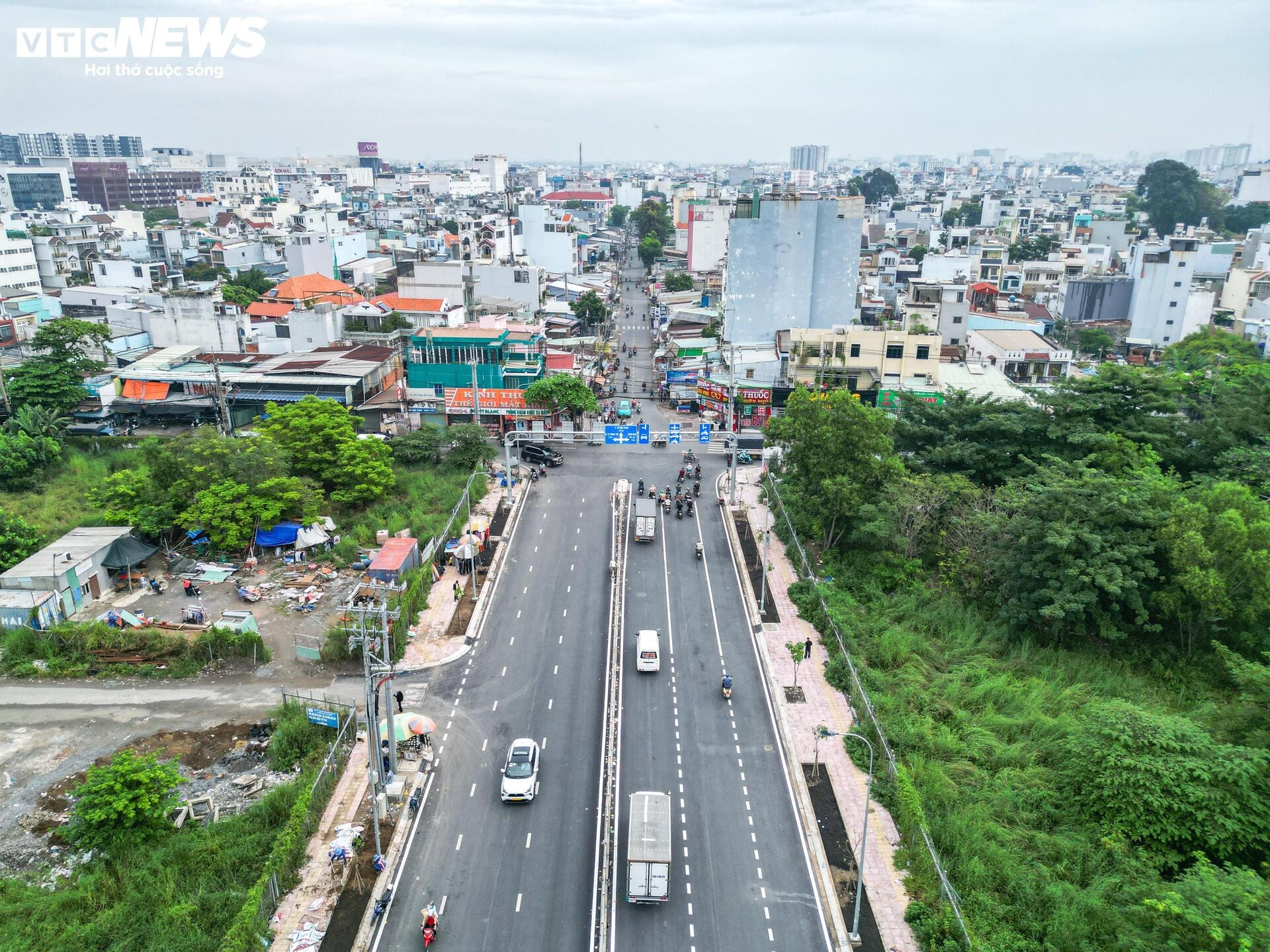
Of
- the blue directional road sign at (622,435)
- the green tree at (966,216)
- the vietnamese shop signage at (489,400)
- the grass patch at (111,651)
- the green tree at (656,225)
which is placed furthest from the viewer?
the green tree at (966,216)

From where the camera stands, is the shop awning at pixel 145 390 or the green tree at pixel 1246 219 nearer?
the shop awning at pixel 145 390

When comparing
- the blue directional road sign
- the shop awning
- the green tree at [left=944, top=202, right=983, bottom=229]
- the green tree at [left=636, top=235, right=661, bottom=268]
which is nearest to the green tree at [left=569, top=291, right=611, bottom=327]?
the shop awning

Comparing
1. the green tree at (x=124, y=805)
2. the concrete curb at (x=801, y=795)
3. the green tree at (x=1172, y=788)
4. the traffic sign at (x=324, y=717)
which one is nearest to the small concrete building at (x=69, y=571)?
the green tree at (x=124, y=805)

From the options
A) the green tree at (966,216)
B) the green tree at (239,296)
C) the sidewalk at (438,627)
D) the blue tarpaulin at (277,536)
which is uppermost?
the green tree at (966,216)

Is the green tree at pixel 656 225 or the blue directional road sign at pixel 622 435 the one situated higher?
the green tree at pixel 656 225

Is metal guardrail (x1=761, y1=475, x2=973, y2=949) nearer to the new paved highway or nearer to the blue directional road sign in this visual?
the new paved highway

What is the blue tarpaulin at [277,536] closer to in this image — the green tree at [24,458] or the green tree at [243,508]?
the green tree at [243,508]

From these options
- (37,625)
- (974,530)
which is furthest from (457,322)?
(974,530)

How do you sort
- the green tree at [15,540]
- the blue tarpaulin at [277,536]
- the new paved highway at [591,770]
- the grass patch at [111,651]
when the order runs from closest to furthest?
the new paved highway at [591,770] < the grass patch at [111,651] < the green tree at [15,540] < the blue tarpaulin at [277,536]
